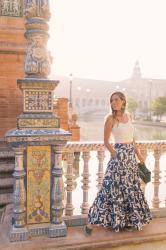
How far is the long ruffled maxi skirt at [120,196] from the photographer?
384cm

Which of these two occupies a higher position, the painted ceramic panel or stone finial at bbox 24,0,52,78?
stone finial at bbox 24,0,52,78

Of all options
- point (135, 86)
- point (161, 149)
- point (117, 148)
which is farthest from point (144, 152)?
point (135, 86)

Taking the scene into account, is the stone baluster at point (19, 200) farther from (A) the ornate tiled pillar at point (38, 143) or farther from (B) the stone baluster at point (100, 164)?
(B) the stone baluster at point (100, 164)

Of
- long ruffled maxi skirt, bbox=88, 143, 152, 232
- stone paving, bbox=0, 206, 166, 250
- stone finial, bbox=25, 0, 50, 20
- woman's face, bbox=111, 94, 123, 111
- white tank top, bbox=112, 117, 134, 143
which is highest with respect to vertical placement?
stone finial, bbox=25, 0, 50, 20

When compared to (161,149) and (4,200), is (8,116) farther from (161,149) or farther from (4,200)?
(161,149)

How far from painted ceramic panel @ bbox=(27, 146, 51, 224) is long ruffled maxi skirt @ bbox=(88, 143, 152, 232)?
58cm

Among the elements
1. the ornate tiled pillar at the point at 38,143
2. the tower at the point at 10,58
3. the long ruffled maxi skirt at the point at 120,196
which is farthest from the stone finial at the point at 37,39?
the tower at the point at 10,58

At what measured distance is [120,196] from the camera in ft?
12.7

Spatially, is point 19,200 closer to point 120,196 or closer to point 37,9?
point 120,196

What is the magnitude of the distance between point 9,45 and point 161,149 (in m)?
2.79

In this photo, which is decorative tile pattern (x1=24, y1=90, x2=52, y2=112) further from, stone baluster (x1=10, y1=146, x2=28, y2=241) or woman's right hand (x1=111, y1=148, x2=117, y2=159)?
woman's right hand (x1=111, y1=148, x2=117, y2=159)

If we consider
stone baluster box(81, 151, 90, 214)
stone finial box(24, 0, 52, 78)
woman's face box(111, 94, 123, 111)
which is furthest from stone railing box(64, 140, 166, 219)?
stone finial box(24, 0, 52, 78)

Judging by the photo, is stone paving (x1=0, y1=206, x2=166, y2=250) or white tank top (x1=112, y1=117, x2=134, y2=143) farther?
white tank top (x1=112, y1=117, x2=134, y2=143)

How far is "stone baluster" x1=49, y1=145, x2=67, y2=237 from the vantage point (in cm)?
366
